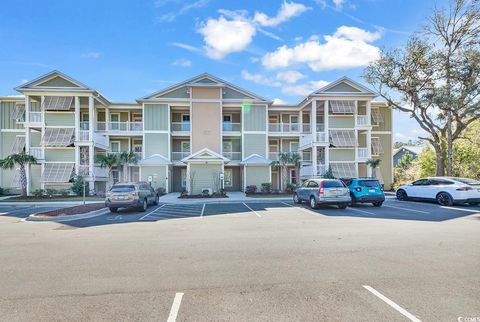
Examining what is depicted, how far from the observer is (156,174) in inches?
1032

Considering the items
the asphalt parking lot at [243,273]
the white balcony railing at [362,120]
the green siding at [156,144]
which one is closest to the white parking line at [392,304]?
the asphalt parking lot at [243,273]

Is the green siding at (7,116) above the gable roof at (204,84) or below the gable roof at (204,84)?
below

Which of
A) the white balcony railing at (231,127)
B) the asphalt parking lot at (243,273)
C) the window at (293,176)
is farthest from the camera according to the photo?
the window at (293,176)

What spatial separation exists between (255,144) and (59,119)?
18.3m

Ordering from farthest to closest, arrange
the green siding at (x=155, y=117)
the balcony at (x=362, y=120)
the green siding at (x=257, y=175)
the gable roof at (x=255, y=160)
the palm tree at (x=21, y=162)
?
the balcony at (x=362, y=120) < the green siding at (x=155, y=117) < the green siding at (x=257, y=175) < the gable roof at (x=255, y=160) < the palm tree at (x=21, y=162)

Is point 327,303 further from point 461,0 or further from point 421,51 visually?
point 461,0

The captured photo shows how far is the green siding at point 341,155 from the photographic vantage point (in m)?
27.5

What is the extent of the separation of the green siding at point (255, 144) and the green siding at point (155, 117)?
7.95 m

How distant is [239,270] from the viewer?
5625 mm

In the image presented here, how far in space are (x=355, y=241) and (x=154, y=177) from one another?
21.5 metres

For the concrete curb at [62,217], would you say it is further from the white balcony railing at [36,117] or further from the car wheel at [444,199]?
the car wheel at [444,199]

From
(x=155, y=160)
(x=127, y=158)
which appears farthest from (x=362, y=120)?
(x=127, y=158)

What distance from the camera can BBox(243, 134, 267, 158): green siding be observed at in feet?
90.8

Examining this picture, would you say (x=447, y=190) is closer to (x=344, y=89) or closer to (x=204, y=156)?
(x=344, y=89)
